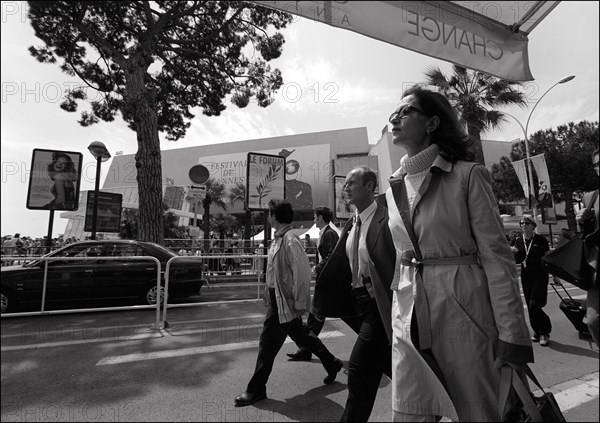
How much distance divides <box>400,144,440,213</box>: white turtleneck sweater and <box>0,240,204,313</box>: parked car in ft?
16.1

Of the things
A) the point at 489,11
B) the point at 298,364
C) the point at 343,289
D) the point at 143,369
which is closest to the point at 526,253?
the point at 298,364

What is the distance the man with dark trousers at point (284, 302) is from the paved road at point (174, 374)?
0.23 meters

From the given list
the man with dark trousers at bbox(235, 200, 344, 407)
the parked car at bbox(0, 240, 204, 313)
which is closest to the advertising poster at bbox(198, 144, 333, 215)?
the parked car at bbox(0, 240, 204, 313)

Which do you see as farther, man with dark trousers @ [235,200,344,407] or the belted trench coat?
man with dark trousers @ [235,200,344,407]

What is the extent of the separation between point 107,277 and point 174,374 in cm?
352

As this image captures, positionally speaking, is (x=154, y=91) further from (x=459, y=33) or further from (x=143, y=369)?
(x=459, y=33)

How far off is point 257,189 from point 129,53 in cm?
645

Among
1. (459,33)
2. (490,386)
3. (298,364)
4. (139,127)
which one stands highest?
(139,127)

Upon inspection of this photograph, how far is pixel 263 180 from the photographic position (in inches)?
549

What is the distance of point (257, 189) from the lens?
1383 cm

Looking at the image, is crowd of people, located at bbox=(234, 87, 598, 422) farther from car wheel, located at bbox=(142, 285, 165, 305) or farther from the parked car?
car wheel, located at bbox=(142, 285, 165, 305)

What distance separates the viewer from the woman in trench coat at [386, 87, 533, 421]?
1.29 m

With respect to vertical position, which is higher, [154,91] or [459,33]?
[154,91]

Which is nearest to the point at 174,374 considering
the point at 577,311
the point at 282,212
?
the point at 282,212
